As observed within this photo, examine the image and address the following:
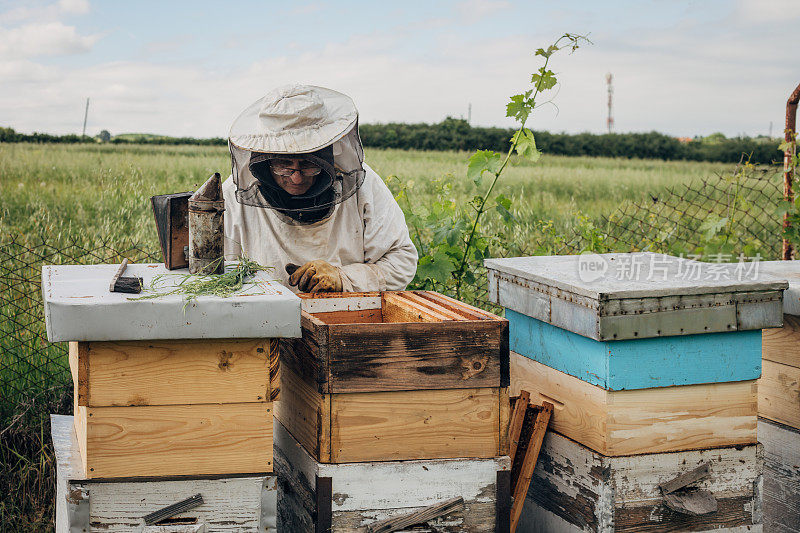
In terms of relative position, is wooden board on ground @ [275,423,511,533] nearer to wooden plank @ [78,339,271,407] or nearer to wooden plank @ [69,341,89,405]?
wooden plank @ [78,339,271,407]

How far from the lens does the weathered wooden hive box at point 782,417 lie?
2.87m

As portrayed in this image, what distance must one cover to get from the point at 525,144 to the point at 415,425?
6.34 ft

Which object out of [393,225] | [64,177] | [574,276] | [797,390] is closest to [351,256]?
[393,225]

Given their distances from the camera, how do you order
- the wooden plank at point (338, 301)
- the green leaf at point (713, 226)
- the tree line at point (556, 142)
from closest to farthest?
the wooden plank at point (338, 301), the green leaf at point (713, 226), the tree line at point (556, 142)

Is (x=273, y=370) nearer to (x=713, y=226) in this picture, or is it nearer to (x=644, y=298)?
(x=644, y=298)

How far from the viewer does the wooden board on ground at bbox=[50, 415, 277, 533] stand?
6.54 feet

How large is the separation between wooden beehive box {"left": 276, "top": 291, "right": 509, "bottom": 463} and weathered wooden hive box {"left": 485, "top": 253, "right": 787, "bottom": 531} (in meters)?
0.32

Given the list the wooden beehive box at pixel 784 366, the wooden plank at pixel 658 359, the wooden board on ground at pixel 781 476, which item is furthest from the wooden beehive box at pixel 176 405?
the wooden board on ground at pixel 781 476

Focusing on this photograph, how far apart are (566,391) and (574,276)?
0.39 m

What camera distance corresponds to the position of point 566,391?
8.18 feet

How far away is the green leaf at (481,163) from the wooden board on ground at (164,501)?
2245 mm

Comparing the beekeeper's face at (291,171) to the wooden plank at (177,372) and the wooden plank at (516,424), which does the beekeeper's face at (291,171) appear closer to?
the wooden plank at (177,372)

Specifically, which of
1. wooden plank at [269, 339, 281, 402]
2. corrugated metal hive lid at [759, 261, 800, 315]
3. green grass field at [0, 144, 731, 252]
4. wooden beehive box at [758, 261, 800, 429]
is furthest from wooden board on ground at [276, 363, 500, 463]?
green grass field at [0, 144, 731, 252]

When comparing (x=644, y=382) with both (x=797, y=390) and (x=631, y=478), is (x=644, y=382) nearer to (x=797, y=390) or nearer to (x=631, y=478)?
(x=631, y=478)
